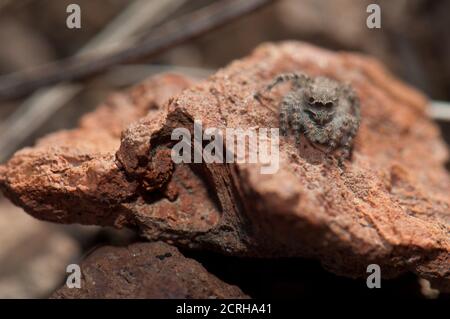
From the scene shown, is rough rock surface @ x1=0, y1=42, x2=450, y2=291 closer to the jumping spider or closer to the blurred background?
the jumping spider

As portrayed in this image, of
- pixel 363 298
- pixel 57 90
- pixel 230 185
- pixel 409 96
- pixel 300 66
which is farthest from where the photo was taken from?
pixel 57 90

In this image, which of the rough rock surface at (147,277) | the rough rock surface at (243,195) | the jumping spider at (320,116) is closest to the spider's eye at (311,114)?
the jumping spider at (320,116)

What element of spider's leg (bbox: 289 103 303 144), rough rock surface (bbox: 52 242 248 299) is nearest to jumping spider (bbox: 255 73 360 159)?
spider's leg (bbox: 289 103 303 144)

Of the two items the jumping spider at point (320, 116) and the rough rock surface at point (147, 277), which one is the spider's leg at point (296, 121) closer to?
the jumping spider at point (320, 116)

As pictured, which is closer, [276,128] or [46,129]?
[276,128]

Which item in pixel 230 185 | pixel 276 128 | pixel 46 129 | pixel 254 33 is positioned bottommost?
pixel 230 185

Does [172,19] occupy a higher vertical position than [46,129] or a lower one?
higher

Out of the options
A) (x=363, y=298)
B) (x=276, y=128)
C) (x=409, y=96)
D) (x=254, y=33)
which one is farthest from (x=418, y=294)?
(x=254, y=33)
